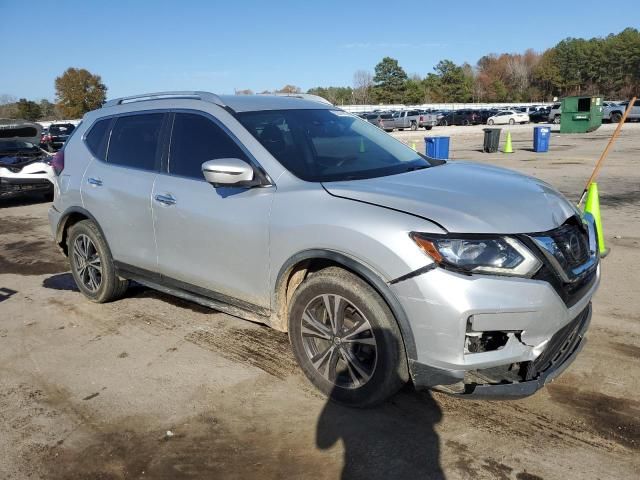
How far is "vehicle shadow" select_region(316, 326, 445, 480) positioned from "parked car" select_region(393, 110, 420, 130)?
45.1 m

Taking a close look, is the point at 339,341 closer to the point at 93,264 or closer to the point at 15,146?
the point at 93,264

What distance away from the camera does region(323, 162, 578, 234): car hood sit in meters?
2.87

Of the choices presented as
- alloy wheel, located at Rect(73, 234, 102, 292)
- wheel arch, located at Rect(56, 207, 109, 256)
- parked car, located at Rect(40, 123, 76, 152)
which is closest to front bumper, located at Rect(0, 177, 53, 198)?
wheel arch, located at Rect(56, 207, 109, 256)

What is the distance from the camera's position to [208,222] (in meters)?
3.81

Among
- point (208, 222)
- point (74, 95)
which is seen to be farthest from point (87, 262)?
point (74, 95)

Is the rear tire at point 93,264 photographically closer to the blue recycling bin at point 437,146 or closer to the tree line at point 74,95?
the blue recycling bin at point 437,146

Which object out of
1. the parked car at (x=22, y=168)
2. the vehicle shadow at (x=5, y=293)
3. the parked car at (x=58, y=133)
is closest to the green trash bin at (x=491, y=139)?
the parked car at (x=22, y=168)

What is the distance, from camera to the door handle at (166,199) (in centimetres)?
407

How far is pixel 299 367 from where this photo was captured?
12.6 feet

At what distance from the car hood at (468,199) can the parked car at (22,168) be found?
10.6 metres

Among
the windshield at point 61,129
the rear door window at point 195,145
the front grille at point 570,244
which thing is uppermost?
the windshield at point 61,129

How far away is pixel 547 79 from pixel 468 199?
117 m

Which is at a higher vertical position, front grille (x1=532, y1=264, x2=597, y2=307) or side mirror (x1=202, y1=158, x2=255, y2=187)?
side mirror (x1=202, y1=158, x2=255, y2=187)

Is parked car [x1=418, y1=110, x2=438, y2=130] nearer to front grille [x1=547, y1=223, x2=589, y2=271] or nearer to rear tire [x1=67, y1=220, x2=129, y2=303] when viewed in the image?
rear tire [x1=67, y1=220, x2=129, y2=303]
